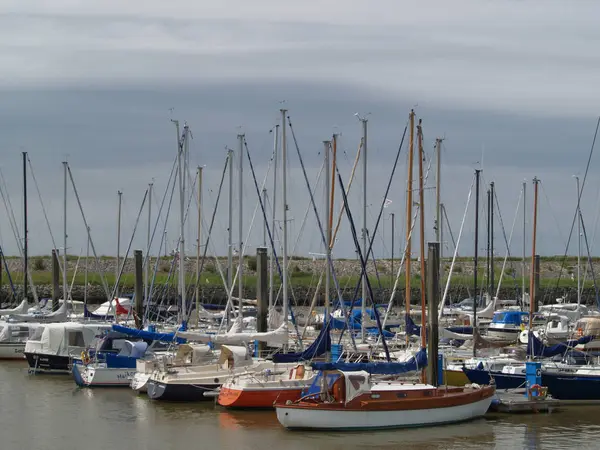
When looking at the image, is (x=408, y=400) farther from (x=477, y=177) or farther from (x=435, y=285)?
(x=477, y=177)

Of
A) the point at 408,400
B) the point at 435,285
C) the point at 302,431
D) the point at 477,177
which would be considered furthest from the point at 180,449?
→ the point at 477,177

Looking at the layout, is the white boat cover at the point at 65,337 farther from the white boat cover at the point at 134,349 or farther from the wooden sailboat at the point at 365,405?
the wooden sailboat at the point at 365,405

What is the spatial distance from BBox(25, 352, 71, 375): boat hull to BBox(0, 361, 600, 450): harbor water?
7.05 meters

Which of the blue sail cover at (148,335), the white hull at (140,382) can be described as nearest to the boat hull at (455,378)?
the white hull at (140,382)

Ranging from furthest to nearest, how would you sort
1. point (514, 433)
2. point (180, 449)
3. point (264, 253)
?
1. point (264, 253)
2. point (514, 433)
3. point (180, 449)

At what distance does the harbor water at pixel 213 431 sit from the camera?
2915 centimetres

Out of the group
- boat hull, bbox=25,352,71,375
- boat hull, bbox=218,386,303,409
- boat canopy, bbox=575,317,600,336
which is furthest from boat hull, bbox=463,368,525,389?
boat hull, bbox=25,352,71,375

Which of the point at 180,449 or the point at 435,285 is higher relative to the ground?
the point at 435,285

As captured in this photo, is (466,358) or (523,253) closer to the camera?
(466,358)

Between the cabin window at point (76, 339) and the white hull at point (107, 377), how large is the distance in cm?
488

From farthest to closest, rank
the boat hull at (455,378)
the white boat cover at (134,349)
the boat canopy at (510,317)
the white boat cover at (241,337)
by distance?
the boat canopy at (510,317) → the white boat cover at (134,349) → the white boat cover at (241,337) → the boat hull at (455,378)

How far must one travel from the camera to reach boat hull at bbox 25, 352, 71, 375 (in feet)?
144

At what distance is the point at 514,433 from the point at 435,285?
16.9 feet

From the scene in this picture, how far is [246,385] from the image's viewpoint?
108 ft
